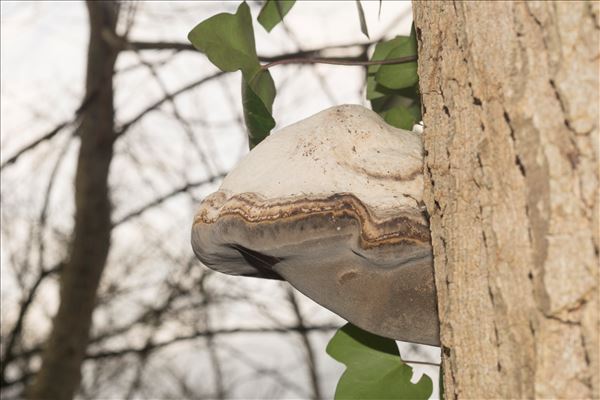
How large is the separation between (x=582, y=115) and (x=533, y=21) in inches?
2.5

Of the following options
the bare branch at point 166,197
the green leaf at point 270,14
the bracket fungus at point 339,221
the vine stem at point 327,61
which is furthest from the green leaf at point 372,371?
the bare branch at point 166,197

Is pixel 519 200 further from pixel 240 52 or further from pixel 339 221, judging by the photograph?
pixel 240 52

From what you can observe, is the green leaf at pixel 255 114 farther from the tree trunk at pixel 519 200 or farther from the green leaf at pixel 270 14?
the tree trunk at pixel 519 200

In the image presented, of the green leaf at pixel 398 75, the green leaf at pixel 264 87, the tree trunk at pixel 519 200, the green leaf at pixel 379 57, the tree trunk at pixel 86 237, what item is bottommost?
the tree trunk at pixel 519 200

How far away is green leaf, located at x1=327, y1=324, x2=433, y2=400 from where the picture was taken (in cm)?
75

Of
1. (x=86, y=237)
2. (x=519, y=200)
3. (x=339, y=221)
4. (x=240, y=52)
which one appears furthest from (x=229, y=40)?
(x=86, y=237)

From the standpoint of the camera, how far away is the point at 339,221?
52cm

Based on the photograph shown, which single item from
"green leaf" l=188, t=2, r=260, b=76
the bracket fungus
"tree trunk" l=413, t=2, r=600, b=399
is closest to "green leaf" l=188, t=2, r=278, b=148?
"green leaf" l=188, t=2, r=260, b=76

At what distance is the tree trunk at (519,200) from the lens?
14.4 inches

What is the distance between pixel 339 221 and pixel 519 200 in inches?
6.1

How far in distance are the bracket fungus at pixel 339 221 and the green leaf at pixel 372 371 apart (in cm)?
17

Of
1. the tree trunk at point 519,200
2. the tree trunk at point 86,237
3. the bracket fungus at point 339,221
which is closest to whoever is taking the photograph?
the tree trunk at point 519,200

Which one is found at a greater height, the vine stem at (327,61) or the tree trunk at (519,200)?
the vine stem at (327,61)

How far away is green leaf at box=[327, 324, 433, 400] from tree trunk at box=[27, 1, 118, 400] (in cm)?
166
